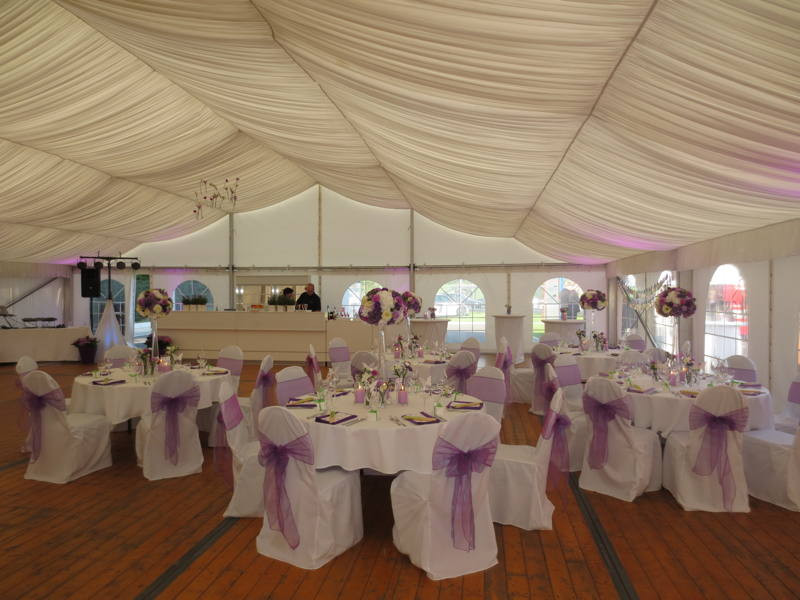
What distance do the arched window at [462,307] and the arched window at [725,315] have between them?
6.78m

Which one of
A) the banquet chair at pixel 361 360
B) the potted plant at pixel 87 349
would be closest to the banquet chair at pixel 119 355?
the banquet chair at pixel 361 360

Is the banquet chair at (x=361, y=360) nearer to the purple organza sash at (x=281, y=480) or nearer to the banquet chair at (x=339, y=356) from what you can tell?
the banquet chair at (x=339, y=356)

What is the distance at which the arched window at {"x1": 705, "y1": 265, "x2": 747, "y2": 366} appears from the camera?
25.6 feet

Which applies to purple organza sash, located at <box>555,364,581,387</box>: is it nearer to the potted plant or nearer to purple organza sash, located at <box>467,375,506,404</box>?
purple organza sash, located at <box>467,375,506,404</box>

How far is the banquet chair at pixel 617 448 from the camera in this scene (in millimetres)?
4461

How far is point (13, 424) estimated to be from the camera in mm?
7039

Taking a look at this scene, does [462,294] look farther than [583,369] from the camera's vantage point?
Yes

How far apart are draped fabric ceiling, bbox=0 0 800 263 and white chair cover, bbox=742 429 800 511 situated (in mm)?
2078

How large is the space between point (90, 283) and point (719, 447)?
13237 millimetres

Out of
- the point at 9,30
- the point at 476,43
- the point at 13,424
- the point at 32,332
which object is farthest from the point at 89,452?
the point at 32,332

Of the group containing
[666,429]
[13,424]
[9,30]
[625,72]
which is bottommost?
[13,424]

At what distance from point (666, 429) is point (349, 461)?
2901mm

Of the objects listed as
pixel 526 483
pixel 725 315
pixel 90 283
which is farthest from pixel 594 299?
pixel 90 283

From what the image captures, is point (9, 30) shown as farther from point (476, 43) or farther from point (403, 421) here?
point (403, 421)
